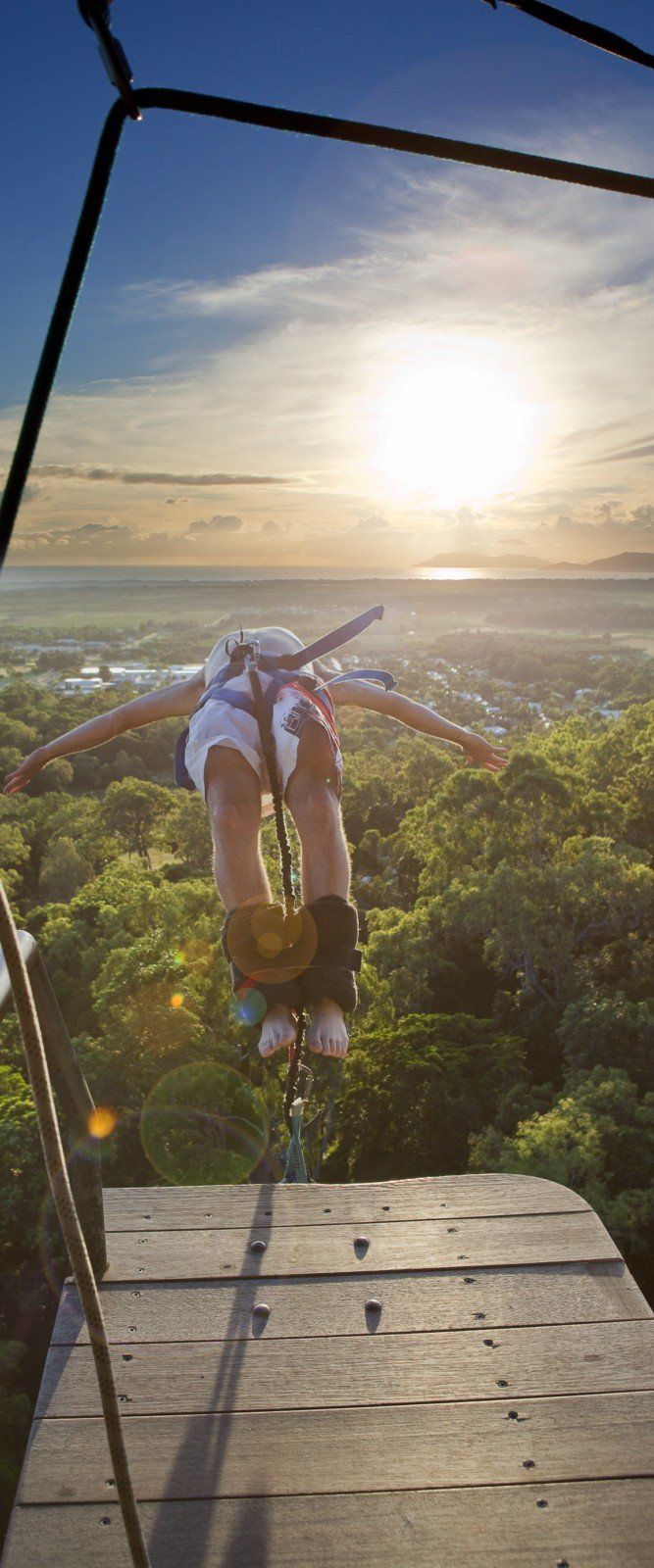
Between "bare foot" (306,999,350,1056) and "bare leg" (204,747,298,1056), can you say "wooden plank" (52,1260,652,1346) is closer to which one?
"bare foot" (306,999,350,1056)

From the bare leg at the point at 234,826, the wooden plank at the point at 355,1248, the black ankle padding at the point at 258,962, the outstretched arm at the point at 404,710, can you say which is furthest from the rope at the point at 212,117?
the outstretched arm at the point at 404,710

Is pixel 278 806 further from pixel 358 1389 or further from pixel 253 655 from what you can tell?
pixel 358 1389

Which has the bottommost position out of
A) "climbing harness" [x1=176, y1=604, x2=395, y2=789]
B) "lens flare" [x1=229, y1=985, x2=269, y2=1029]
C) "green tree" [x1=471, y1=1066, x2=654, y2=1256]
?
"green tree" [x1=471, y1=1066, x2=654, y2=1256]

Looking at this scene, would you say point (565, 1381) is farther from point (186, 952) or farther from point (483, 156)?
point (186, 952)

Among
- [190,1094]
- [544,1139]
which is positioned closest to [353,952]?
[544,1139]

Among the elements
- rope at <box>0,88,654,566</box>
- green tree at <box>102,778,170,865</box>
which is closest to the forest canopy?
green tree at <box>102,778,170,865</box>
